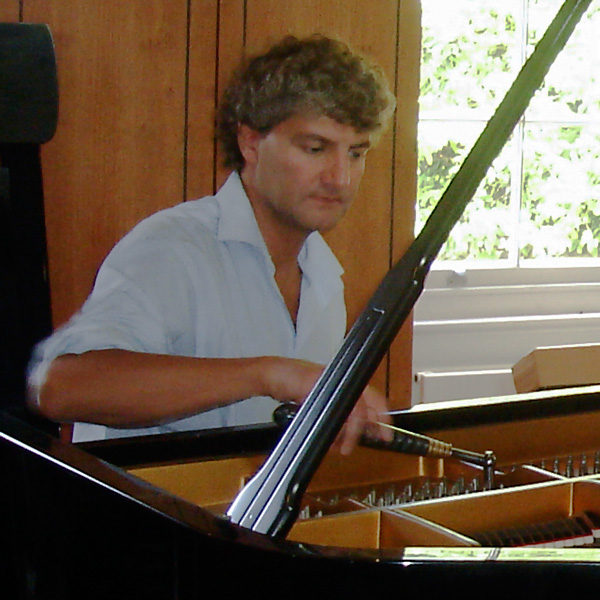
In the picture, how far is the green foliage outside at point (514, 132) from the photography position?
291cm

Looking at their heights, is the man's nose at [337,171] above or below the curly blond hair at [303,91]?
below

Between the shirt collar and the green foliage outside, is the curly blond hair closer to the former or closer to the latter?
the shirt collar

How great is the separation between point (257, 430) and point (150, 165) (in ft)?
3.69

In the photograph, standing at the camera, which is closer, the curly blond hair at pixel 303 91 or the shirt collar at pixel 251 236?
the shirt collar at pixel 251 236

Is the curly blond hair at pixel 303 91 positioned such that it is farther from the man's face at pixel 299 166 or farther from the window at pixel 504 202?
the window at pixel 504 202

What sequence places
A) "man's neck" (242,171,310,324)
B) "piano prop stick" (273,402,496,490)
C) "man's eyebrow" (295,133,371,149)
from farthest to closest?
1. "man's eyebrow" (295,133,371,149)
2. "man's neck" (242,171,310,324)
3. "piano prop stick" (273,402,496,490)

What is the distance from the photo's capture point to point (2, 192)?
2.13 meters

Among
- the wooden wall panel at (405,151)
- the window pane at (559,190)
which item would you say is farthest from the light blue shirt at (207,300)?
the window pane at (559,190)

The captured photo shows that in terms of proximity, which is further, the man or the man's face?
the man's face

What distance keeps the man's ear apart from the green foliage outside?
0.78 m

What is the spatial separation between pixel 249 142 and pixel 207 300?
1.61 ft

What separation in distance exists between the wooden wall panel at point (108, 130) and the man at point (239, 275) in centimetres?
15

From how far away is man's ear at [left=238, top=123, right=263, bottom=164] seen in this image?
224cm

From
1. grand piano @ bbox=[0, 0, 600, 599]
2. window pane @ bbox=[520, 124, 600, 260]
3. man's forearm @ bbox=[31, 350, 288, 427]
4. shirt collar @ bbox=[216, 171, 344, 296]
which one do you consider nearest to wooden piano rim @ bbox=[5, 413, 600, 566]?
grand piano @ bbox=[0, 0, 600, 599]
